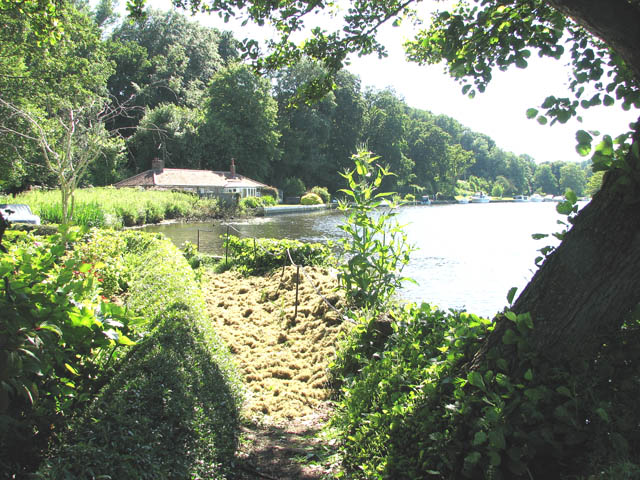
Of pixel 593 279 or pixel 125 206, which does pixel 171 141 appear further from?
pixel 593 279

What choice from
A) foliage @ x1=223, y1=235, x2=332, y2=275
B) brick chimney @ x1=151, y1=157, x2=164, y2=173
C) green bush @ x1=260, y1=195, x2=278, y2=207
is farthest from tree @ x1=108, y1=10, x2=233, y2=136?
foliage @ x1=223, y1=235, x2=332, y2=275

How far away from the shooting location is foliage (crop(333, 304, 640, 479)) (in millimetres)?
2217

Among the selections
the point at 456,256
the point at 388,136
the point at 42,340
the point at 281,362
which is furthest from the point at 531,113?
the point at 388,136

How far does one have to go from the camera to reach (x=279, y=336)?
6648 millimetres

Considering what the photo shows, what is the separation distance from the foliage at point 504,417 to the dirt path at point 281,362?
0.62 m

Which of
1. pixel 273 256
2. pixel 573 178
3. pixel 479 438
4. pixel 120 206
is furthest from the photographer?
pixel 573 178

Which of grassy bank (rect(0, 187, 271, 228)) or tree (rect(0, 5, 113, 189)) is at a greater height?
tree (rect(0, 5, 113, 189))

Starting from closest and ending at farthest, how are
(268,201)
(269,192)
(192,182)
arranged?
(192,182)
(268,201)
(269,192)

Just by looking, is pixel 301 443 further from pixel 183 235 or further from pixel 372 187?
pixel 183 235

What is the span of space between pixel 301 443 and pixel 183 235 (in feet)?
71.8

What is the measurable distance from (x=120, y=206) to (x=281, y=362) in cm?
2421

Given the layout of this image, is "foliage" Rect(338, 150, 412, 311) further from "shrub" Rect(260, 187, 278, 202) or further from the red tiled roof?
"shrub" Rect(260, 187, 278, 202)

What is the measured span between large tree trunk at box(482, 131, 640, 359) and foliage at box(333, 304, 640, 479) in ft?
0.35

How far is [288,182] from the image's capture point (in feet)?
188
